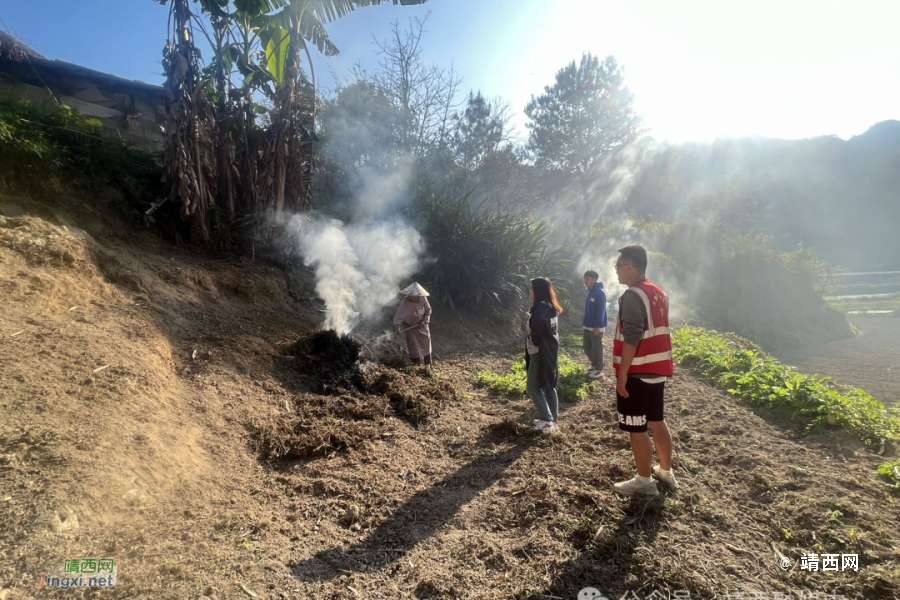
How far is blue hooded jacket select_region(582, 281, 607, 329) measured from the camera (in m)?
6.02

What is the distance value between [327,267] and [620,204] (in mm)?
23913

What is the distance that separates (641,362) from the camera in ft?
9.04

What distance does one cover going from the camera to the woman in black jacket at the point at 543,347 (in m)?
3.97

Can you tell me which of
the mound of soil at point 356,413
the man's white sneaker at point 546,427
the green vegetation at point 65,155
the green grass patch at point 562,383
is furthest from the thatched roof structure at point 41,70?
the man's white sneaker at point 546,427

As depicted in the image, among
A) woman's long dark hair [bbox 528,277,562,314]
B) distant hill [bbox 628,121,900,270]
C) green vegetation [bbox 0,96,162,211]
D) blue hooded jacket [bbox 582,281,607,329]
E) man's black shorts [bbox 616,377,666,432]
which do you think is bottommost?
man's black shorts [bbox 616,377,666,432]

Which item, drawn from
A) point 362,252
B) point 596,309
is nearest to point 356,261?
point 362,252

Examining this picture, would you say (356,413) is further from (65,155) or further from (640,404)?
(65,155)

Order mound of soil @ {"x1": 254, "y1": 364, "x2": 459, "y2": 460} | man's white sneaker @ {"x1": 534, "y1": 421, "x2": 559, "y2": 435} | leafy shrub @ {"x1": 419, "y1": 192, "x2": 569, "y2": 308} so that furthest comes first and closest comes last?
leafy shrub @ {"x1": 419, "y1": 192, "x2": 569, "y2": 308} → man's white sneaker @ {"x1": 534, "y1": 421, "x2": 559, "y2": 435} → mound of soil @ {"x1": 254, "y1": 364, "x2": 459, "y2": 460}

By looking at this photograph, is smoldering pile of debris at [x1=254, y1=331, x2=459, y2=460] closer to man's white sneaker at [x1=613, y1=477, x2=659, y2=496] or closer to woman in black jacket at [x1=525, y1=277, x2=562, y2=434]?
woman in black jacket at [x1=525, y1=277, x2=562, y2=434]

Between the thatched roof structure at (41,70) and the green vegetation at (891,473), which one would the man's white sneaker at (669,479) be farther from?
the thatched roof structure at (41,70)

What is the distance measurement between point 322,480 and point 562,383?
12.1ft

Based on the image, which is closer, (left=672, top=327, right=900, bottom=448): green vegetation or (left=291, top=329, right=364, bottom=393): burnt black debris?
(left=672, top=327, right=900, bottom=448): green vegetation

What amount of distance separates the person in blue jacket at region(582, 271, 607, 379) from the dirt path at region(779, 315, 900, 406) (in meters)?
6.09

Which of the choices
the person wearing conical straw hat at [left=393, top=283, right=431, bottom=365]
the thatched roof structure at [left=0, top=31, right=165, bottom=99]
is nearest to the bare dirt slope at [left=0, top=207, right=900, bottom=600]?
the person wearing conical straw hat at [left=393, top=283, right=431, bottom=365]
